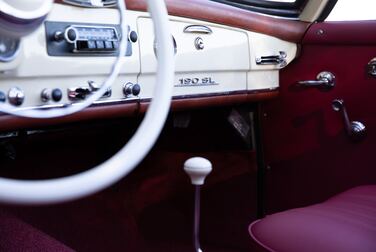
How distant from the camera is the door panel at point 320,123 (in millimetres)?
1528

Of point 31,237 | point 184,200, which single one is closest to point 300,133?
point 184,200

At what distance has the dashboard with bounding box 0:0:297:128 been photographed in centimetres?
90

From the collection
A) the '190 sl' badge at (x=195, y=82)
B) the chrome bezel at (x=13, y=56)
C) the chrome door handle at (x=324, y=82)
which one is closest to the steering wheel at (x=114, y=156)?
the chrome bezel at (x=13, y=56)

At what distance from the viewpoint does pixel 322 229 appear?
982 millimetres

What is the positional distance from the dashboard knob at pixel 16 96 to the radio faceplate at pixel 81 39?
0.10 meters

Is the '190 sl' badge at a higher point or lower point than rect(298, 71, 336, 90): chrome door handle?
higher

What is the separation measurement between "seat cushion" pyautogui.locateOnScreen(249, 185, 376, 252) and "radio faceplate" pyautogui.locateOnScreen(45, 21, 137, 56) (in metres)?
0.50

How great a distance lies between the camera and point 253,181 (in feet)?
5.90

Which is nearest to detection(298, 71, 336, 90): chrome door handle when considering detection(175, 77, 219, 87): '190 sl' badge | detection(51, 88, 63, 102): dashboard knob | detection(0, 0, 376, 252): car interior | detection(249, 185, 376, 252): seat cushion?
detection(0, 0, 376, 252): car interior

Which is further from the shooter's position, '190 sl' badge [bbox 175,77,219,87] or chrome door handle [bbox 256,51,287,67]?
chrome door handle [bbox 256,51,287,67]

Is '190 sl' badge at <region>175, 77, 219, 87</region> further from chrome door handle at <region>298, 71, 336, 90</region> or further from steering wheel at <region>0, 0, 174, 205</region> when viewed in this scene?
steering wheel at <region>0, 0, 174, 205</region>

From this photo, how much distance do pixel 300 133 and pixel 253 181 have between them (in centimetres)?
25

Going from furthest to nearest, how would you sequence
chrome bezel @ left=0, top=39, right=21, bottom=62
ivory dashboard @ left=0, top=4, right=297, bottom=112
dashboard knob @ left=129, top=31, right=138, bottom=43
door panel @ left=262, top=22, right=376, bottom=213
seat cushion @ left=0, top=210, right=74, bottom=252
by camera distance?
door panel @ left=262, top=22, right=376, bottom=213 → seat cushion @ left=0, top=210, right=74, bottom=252 → dashboard knob @ left=129, top=31, right=138, bottom=43 → ivory dashboard @ left=0, top=4, right=297, bottom=112 → chrome bezel @ left=0, top=39, right=21, bottom=62

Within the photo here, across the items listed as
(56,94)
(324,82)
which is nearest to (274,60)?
(324,82)
